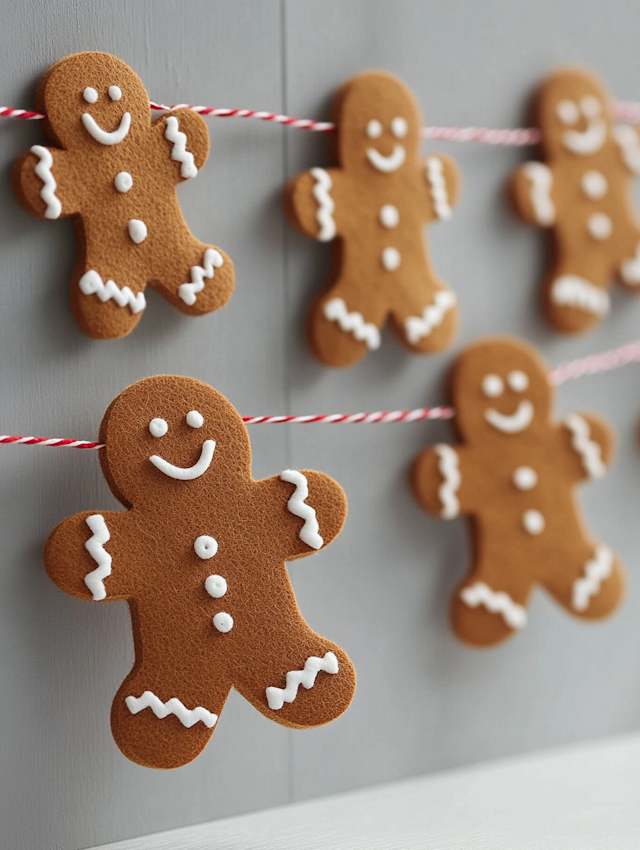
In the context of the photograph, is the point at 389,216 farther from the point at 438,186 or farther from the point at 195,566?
the point at 195,566

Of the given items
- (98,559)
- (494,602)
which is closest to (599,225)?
(494,602)

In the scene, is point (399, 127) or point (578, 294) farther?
point (578, 294)

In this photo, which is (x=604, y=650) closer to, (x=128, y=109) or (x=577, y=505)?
(x=577, y=505)

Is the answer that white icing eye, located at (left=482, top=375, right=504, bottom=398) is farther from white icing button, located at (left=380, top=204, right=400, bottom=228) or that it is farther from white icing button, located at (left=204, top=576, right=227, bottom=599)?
white icing button, located at (left=204, top=576, right=227, bottom=599)

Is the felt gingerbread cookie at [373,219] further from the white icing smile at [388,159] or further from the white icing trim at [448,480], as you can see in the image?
the white icing trim at [448,480]

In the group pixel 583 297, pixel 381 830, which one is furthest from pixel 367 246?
pixel 381 830

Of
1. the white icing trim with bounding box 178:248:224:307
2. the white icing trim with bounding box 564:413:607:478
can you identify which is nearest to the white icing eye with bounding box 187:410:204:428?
the white icing trim with bounding box 178:248:224:307

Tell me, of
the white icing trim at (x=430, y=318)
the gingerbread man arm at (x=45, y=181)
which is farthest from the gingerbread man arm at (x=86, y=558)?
the white icing trim at (x=430, y=318)
